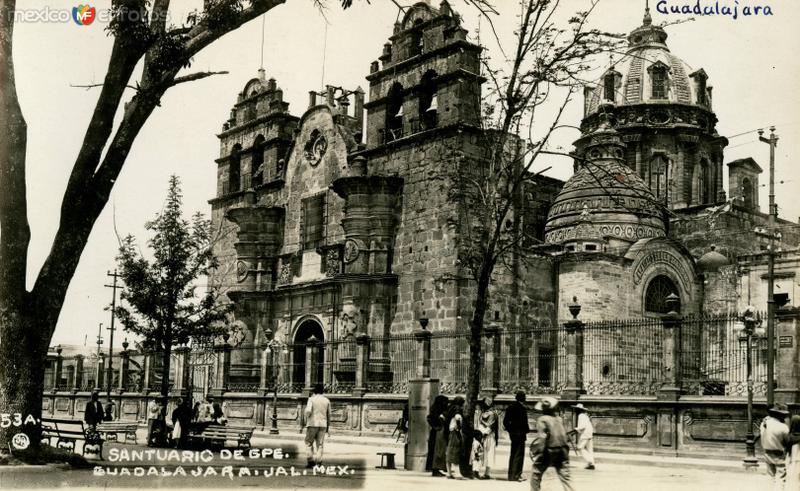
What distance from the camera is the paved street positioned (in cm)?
1105

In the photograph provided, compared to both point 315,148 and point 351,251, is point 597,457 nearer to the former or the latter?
point 351,251

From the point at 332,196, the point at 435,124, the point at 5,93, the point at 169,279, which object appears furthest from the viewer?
the point at 332,196

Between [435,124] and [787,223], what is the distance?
22.6 m

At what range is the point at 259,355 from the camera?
3139 centimetres

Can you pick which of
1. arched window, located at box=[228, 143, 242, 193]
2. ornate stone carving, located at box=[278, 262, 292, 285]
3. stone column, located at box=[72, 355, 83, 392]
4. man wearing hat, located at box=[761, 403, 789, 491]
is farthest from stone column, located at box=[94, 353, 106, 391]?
man wearing hat, located at box=[761, 403, 789, 491]

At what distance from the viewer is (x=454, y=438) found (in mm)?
14125

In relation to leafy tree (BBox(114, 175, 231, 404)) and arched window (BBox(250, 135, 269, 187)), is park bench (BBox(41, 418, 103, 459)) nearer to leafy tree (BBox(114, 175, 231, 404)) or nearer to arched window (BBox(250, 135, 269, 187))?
leafy tree (BBox(114, 175, 231, 404))

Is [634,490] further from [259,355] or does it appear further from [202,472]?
[259,355]

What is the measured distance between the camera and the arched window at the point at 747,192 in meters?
43.1

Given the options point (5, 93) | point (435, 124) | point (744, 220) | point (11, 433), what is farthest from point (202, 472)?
point (744, 220)

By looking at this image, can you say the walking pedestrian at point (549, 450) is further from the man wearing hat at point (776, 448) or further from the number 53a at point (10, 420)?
the number 53a at point (10, 420)

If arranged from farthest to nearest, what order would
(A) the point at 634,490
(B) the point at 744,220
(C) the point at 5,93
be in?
1. (B) the point at 744,220
2. (A) the point at 634,490
3. (C) the point at 5,93

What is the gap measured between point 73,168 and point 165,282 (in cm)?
1114

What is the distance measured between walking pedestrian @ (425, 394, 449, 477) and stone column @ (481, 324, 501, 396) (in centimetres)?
667
